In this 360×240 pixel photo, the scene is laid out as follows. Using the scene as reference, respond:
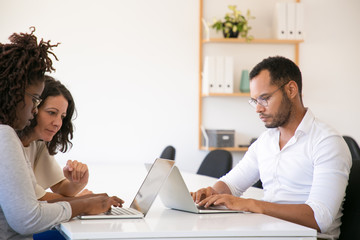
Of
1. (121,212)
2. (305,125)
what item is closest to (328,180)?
(305,125)

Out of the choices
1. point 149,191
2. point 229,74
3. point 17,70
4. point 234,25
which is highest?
point 234,25

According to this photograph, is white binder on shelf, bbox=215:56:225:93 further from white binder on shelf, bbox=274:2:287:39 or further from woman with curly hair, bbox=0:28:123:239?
woman with curly hair, bbox=0:28:123:239

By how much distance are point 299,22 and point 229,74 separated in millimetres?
843

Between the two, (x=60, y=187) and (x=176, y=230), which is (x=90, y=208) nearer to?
(x=176, y=230)

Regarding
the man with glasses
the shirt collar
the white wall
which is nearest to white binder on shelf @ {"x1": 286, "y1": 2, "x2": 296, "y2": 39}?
the white wall

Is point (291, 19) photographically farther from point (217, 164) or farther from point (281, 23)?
point (217, 164)

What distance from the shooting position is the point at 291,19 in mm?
4734

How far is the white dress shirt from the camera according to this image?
1767mm

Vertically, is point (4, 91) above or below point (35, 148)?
above

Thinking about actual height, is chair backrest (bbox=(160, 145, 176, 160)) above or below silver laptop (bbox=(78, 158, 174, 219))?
below

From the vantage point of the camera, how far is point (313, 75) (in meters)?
4.98

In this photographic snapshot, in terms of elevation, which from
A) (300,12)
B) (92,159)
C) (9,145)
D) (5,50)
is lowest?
(92,159)

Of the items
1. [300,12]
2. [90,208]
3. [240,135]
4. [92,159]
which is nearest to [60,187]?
[90,208]

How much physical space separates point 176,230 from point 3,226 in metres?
0.52
